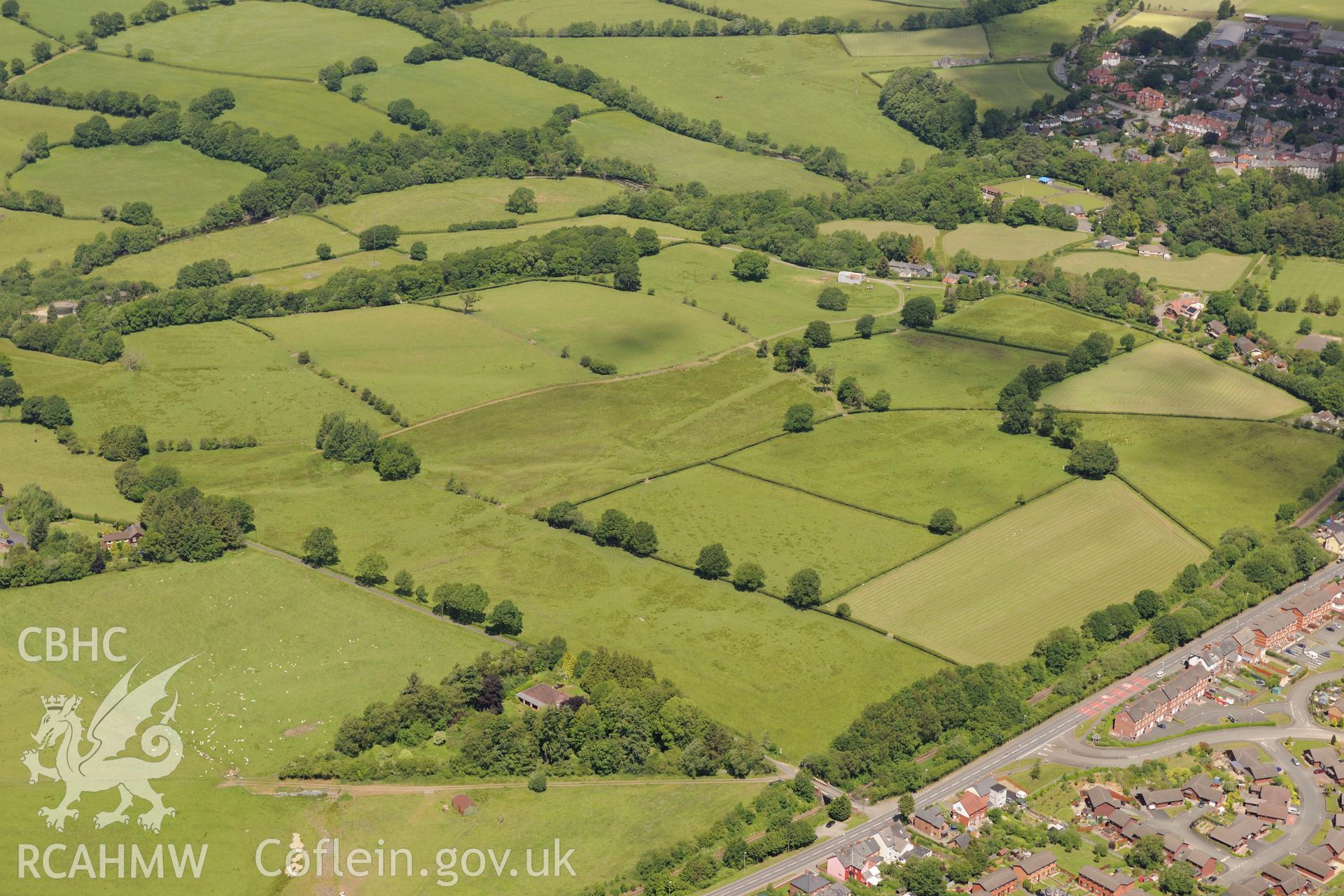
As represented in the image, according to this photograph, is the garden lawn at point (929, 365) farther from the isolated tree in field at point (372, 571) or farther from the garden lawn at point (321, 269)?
the isolated tree in field at point (372, 571)

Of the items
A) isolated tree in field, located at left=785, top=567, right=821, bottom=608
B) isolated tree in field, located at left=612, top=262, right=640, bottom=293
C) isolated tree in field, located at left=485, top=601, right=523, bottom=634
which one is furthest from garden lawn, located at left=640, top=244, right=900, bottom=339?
isolated tree in field, located at left=485, top=601, right=523, bottom=634

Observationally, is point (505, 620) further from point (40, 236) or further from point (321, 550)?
point (40, 236)

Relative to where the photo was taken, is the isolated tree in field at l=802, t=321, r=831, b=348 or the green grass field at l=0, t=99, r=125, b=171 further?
the green grass field at l=0, t=99, r=125, b=171

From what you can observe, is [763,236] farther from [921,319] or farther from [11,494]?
[11,494]

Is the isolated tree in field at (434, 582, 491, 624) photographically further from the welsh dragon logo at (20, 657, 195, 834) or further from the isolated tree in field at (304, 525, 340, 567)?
the welsh dragon logo at (20, 657, 195, 834)

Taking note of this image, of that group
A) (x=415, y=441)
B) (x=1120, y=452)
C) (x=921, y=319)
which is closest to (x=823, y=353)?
(x=921, y=319)

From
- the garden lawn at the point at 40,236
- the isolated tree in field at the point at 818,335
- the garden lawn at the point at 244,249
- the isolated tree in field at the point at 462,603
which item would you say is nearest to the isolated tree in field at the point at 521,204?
the garden lawn at the point at 244,249

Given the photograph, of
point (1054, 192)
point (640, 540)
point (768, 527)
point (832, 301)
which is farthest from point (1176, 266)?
point (640, 540)
